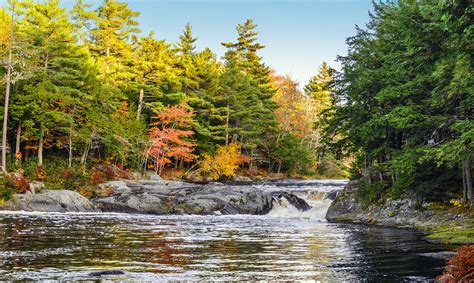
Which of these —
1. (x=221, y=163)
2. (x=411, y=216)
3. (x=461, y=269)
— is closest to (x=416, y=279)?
(x=461, y=269)

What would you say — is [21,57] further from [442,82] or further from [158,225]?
[442,82]

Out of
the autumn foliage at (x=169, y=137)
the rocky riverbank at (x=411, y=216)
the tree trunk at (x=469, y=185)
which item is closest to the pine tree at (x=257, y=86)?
the autumn foliage at (x=169, y=137)

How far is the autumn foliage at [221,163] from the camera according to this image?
49281 millimetres

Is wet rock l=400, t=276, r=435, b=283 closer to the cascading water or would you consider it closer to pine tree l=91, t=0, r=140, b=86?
the cascading water

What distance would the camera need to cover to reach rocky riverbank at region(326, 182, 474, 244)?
1605cm

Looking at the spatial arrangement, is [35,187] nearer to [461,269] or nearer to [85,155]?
[85,155]

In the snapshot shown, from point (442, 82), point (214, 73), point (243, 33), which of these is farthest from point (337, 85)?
point (243, 33)

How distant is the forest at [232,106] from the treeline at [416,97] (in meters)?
0.07

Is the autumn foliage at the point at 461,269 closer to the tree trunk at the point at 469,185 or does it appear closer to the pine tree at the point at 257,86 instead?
the tree trunk at the point at 469,185

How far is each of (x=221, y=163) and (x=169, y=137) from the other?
25.8 feet

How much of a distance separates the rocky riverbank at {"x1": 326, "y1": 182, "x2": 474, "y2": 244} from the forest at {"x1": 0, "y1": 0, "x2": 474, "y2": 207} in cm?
70

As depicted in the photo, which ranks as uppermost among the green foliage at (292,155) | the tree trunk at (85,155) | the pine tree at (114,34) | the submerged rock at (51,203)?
the pine tree at (114,34)

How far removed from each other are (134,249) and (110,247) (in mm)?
759

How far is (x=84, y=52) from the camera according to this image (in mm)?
37062
